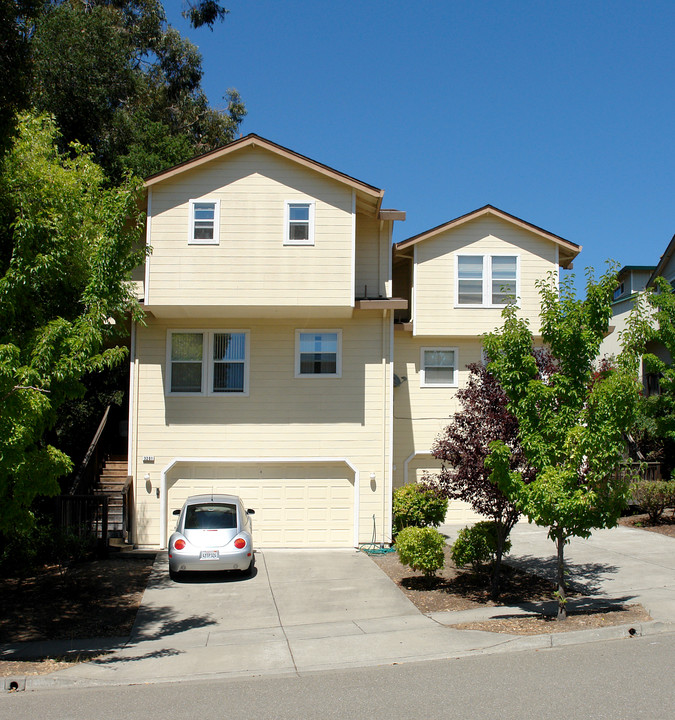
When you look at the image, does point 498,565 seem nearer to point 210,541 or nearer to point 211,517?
point 210,541

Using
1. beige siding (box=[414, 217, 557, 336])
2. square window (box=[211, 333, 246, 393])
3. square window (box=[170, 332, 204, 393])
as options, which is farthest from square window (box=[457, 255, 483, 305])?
square window (box=[170, 332, 204, 393])

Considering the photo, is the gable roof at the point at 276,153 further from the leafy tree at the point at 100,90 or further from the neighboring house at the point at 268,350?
the leafy tree at the point at 100,90

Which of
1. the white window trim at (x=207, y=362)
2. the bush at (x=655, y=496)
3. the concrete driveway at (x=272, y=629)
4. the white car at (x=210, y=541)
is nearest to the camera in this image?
the concrete driveway at (x=272, y=629)

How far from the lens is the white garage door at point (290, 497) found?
17469 millimetres

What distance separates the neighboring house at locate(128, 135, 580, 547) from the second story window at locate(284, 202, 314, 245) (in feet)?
0.13

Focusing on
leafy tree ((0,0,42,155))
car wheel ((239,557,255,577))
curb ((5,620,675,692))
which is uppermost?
leafy tree ((0,0,42,155))

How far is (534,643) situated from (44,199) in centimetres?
972

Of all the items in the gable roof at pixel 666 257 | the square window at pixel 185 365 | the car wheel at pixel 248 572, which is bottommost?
the car wheel at pixel 248 572

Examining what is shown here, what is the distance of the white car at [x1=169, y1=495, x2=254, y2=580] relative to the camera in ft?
45.8

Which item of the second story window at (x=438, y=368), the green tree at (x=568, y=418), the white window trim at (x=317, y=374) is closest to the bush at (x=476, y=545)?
the green tree at (x=568, y=418)

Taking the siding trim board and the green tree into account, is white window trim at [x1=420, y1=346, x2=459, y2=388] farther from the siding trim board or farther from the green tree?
the green tree

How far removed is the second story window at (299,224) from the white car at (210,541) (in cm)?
651

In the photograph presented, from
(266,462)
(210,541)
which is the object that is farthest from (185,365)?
(210,541)

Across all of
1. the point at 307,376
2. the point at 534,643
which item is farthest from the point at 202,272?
the point at 534,643
